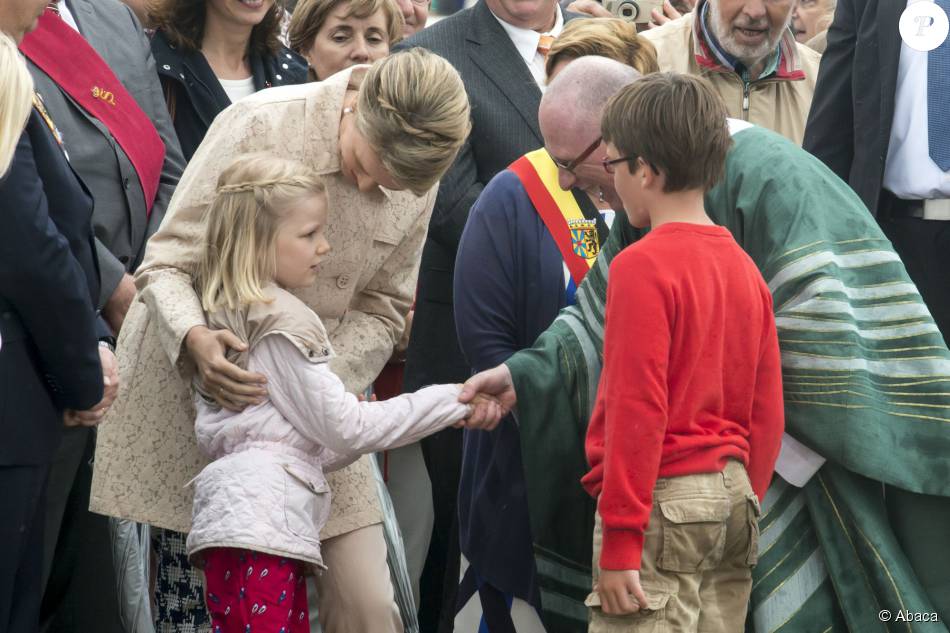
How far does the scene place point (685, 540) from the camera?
2.98 metres

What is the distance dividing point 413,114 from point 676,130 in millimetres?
668

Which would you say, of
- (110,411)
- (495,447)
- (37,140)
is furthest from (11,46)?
(495,447)

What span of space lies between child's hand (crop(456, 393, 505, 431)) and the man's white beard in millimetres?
2307

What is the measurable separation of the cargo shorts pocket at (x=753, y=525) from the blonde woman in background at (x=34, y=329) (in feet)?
4.72

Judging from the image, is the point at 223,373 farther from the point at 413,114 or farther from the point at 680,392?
the point at 680,392

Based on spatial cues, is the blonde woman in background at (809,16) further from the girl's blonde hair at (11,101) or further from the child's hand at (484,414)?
the girl's blonde hair at (11,101)

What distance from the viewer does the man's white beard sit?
17.5 feet

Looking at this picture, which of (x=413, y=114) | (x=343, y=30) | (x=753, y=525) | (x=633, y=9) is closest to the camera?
(x=753, y=525)

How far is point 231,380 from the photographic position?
3.29 meters

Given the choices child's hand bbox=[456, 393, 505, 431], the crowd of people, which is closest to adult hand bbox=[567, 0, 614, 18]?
the crowd of people

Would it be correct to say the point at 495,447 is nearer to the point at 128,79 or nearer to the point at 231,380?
the point at 231,380

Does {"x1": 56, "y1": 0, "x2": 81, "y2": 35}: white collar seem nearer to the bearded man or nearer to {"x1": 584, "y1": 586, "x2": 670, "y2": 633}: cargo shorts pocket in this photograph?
the bearded man

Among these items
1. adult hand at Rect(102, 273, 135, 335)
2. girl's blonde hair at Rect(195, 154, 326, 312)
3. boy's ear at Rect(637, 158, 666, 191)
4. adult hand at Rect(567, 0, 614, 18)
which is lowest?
adult hand at Rect(567, 0, 614, 18)

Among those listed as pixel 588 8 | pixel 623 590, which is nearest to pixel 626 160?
pixel 623 590
